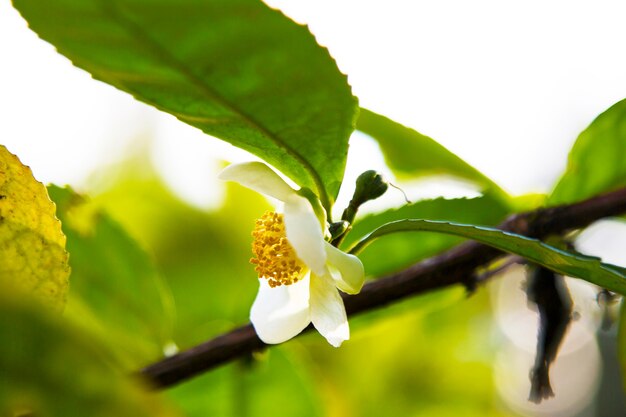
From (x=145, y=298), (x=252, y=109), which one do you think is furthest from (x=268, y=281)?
(x=145, y=298)

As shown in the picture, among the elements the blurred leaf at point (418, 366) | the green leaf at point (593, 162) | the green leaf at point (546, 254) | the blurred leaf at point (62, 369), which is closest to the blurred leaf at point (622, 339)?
the green leaf at point (593, 162)

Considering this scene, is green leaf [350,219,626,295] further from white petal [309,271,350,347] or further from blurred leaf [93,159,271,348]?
blurred leaf [93,159,271,348]

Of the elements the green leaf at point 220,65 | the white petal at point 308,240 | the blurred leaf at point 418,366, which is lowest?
the blurred leaf at point 418,366

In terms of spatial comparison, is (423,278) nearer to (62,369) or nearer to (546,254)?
(546,254)

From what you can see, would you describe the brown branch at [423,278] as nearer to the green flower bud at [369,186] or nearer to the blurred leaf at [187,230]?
the green flower bud at [369,186]

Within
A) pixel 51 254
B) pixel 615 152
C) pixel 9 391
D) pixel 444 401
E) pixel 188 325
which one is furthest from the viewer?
pixel 444 401

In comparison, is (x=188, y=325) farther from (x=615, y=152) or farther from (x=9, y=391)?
(x=9, y=391)
